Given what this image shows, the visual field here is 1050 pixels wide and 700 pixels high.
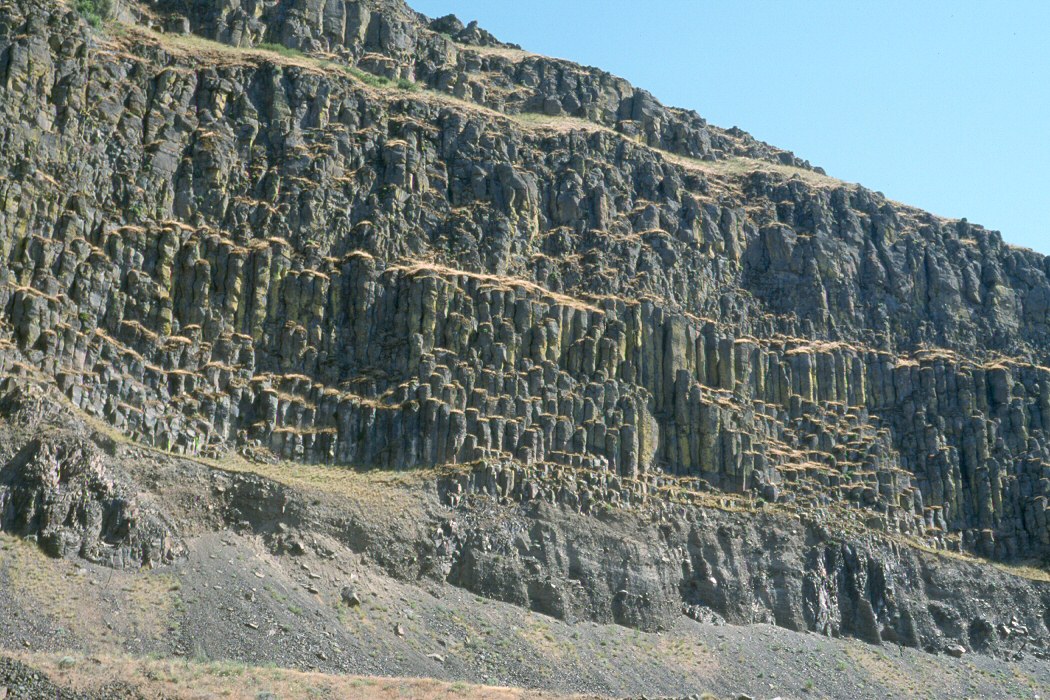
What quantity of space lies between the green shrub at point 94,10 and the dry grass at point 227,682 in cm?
4512

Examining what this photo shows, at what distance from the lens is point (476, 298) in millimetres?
71125

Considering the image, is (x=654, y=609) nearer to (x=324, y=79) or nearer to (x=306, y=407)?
(x=306, y=407)

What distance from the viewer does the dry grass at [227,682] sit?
38156mm

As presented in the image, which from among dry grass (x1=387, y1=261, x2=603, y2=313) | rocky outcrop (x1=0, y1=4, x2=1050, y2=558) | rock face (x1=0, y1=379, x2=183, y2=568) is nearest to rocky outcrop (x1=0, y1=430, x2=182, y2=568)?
rock face (x1=0, y1=379, x2=183, y2=568)

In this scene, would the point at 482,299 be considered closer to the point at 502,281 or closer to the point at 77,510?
the point at 502,281

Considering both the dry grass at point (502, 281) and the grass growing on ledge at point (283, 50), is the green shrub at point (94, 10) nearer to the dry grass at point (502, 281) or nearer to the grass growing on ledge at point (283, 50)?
the grass growing on ledge at point (283, 50)

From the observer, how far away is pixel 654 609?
64500 mm

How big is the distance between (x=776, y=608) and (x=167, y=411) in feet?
114

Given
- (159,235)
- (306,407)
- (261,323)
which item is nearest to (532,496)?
(306,407)

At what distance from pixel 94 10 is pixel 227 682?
165 ft

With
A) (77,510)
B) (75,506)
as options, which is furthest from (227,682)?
(75,506)

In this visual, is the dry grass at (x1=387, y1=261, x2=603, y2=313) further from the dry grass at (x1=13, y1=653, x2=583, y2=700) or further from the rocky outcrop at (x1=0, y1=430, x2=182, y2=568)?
the dry grass at (x1=13, y1=653, x2=583, y2=700)

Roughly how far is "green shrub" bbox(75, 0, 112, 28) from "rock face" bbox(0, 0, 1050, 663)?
1.39m

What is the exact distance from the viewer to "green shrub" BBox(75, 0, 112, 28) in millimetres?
74125
